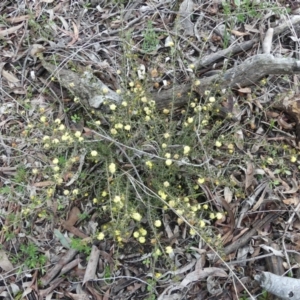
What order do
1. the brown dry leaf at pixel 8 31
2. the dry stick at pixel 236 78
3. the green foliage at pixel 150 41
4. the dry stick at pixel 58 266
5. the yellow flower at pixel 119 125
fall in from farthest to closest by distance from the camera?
1. the brown dry leaf at pixel 8 31
2. the green foliage at pixel 150 41
3. the dry stick at pixel 236 78
4. the dry stick at pixel 58 266
5. the yellow flower at pixel 119 125

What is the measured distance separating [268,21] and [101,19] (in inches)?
45.4

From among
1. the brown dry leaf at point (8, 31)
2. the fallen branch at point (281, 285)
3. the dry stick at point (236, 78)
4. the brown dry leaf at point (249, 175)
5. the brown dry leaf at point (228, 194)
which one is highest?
the brown dry leaf at point (8, 31)

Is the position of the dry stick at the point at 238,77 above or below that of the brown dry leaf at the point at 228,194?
above

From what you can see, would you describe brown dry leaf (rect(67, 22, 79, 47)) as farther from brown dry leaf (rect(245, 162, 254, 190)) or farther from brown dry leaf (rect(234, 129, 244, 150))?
brown dry leaf (rect(245, 162, 254, 190))

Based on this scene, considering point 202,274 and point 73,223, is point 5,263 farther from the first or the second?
point 202,274

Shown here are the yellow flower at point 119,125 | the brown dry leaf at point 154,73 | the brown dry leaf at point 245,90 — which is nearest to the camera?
the yellow flower at point 119,125

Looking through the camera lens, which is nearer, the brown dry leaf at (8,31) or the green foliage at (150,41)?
the green foliage at (150,41)

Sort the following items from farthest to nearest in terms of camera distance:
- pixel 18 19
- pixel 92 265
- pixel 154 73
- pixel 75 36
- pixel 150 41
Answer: pixel 18 19, pixel 75 36, pixel 150 41, pixel 154 73, pixel 92 265

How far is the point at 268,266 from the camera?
227 centimetres

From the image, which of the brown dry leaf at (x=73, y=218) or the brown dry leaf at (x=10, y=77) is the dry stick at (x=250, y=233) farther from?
the brown dry leaf at (x=10, y=77)

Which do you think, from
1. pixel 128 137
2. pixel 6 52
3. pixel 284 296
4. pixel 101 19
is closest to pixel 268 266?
pixel 284 296

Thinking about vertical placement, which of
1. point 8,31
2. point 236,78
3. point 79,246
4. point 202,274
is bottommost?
point 202,274

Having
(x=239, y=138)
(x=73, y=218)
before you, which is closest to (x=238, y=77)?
(x=239, y=138)

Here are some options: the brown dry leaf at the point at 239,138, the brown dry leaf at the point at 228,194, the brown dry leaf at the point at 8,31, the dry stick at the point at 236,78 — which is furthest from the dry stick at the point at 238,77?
the brown dry leaf at the point at 8,31
